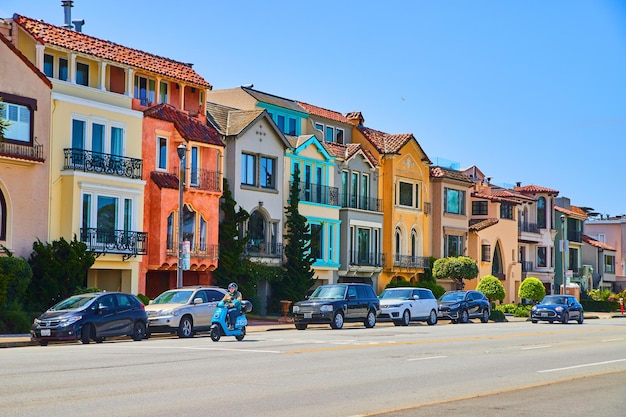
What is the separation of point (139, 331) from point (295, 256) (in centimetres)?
2320

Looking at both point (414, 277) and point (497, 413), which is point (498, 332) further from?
point (414, 277)

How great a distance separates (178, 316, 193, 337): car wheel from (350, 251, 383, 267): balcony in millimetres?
28029

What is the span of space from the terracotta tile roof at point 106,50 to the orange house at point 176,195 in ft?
5.80

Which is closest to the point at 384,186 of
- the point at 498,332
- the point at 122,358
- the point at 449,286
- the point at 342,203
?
the point at 342,203

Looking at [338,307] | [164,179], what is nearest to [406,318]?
[338,307]

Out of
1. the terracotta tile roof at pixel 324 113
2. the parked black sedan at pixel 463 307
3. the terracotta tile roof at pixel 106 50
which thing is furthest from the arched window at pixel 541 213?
the terracotta tile roof at pixel 106 50

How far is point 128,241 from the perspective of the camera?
137 feet

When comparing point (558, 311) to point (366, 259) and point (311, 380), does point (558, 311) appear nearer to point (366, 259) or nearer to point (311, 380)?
point (366, 259)

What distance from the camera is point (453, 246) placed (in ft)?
231

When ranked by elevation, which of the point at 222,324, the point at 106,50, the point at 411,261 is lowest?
the point at 222,324

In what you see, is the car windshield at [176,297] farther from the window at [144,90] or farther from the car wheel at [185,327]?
the window at [144,90]

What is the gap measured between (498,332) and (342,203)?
2392 cm

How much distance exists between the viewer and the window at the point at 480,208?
249 feet

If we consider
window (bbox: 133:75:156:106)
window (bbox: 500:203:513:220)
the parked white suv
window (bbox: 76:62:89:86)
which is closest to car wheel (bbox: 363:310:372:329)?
the parked white suv
